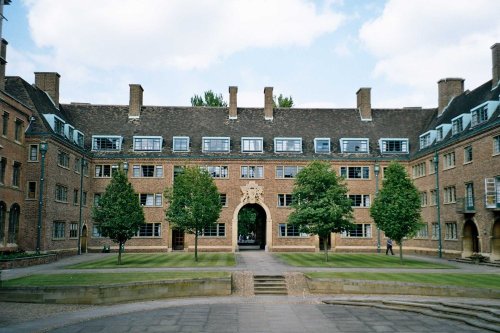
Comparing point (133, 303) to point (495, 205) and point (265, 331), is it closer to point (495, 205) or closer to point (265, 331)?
point (265, 331)

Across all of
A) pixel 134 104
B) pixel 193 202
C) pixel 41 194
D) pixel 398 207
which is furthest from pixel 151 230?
pixel 398 207

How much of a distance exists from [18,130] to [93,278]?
20589 mm

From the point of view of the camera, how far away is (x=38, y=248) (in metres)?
40.4

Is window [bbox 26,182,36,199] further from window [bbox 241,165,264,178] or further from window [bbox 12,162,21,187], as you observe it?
window [bbox 241,165,264,178]

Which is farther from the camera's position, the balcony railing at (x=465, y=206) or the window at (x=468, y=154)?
the window at (x=468, y=154)

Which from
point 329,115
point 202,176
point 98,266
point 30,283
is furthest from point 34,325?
point 329,115

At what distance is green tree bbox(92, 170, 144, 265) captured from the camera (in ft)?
117

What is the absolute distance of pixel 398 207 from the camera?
37.2m

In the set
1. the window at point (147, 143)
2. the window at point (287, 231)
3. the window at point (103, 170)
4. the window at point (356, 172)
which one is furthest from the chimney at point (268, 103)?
the window at point (103, 170)

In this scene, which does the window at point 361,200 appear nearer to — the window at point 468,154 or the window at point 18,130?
the window at point 468,154

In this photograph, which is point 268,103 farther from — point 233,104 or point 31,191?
point 31,191

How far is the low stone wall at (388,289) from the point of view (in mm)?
22820

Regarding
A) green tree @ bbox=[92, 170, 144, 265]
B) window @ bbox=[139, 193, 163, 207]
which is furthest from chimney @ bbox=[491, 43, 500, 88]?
window @ bbox=[139, 193, 163, 207]

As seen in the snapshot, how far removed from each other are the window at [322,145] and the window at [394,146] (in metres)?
5.66
